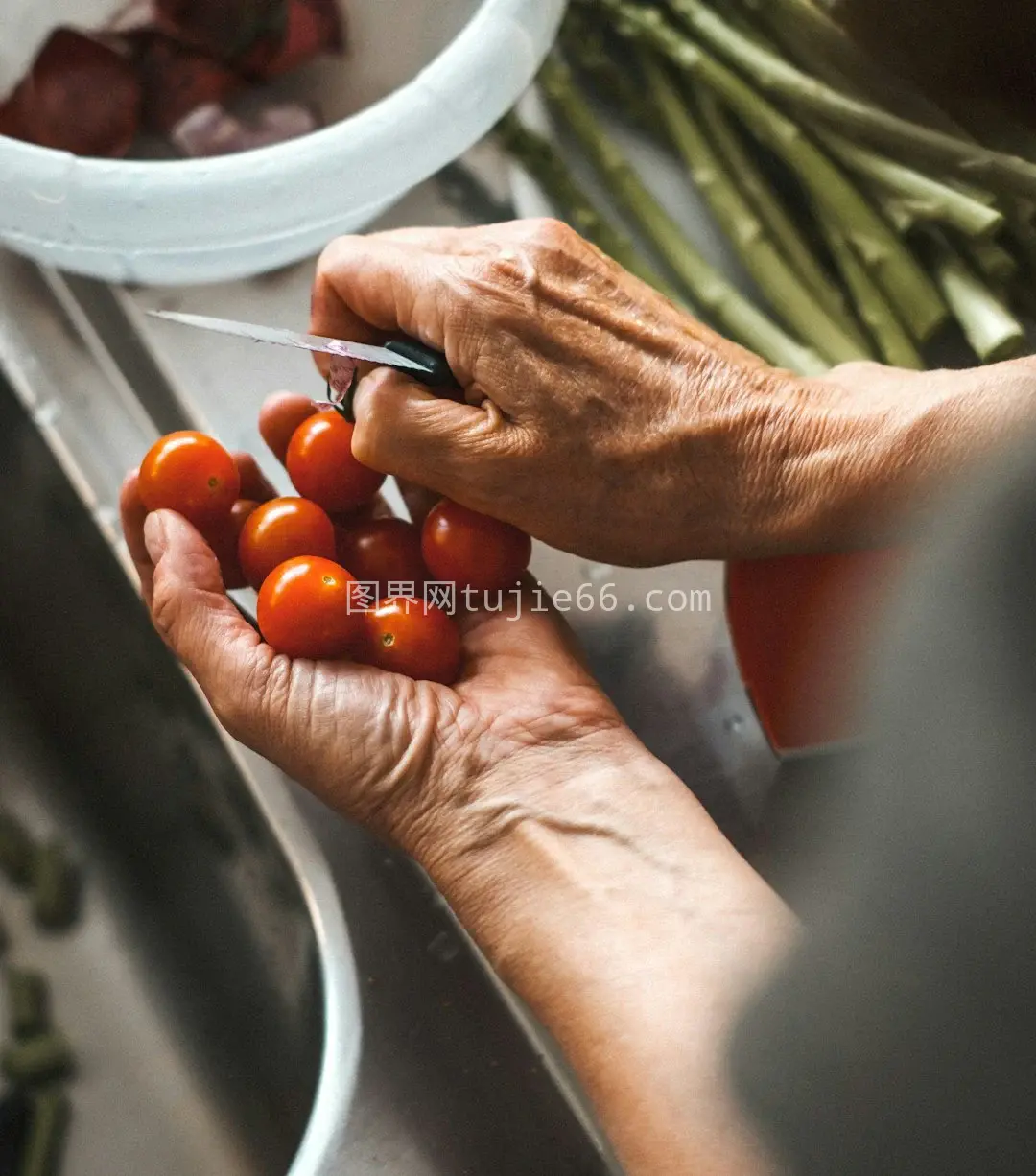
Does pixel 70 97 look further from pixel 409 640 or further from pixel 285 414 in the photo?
pixel 409 640

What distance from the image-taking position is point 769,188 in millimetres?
1251

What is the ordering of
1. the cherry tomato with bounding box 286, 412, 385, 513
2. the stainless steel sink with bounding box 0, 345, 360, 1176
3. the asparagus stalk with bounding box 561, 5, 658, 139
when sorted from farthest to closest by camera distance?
the asparagus stalk with bounding box 561, 5, 658, 139 → the stainless steel sink with bounding box 0, 345, 360, 1176 → the cherry tomato with bounding box 286, 412, 385, 513

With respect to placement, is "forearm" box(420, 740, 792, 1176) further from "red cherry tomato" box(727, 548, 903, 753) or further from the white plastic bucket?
the white plastic bucket

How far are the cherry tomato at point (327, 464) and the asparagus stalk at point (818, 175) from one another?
635mm

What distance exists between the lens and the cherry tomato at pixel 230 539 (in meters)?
0.95

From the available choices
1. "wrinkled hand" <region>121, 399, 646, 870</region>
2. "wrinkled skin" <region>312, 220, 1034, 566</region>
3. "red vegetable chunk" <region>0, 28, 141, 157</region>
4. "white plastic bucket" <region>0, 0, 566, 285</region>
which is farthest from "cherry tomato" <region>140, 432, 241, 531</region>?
"red vegetable chunk" <region>0, 28, 141, 157</region>

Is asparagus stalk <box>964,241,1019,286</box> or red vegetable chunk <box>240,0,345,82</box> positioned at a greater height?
red vegetable chunk <box>240,0,345,82</box>

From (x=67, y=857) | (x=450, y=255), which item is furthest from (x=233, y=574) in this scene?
(x=67, y=857)

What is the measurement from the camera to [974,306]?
3.61 ft

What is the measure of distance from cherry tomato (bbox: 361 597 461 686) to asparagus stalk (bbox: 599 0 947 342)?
2.17 ft

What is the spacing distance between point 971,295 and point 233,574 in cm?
84

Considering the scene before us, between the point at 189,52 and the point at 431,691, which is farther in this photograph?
the point at 189,52

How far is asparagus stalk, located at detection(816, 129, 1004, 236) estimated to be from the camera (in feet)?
3.58

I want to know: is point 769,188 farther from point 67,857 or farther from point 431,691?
point 67,857
